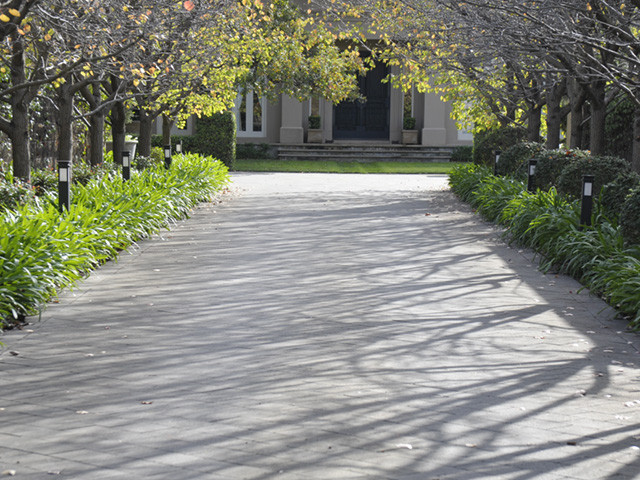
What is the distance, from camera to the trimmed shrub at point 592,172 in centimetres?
1177

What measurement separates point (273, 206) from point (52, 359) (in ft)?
37.0

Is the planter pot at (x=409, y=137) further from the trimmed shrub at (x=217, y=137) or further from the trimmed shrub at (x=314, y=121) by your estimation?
the trimmed shrub at (x=217, y=137)

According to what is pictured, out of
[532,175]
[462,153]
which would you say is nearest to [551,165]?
[532,175]

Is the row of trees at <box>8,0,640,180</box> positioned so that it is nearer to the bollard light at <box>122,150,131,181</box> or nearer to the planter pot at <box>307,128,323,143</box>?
the bollard light at <box>122,150,131,181</box>

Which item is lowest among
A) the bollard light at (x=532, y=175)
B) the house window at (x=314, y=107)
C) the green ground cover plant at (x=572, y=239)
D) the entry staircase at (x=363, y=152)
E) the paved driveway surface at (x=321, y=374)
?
the paved driveway surface at (x=321, y=374)

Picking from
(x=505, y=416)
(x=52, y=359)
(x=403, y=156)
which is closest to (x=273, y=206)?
(x=52, y=359)

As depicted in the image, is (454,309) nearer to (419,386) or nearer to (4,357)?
(419,386)

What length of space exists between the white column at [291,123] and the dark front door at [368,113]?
2.63 meters

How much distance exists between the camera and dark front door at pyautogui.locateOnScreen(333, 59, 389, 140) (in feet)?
117

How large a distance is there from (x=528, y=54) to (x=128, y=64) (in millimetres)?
5768

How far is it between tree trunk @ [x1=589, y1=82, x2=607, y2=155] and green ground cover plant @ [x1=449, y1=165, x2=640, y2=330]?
1106 millimetres

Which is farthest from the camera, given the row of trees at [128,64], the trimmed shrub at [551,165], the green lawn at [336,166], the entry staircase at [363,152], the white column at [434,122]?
the white column at [434,122]

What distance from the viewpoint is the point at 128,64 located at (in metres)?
12.6

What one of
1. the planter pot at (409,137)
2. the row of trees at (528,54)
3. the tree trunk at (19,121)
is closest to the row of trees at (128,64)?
the tree trunk at (19,121)
